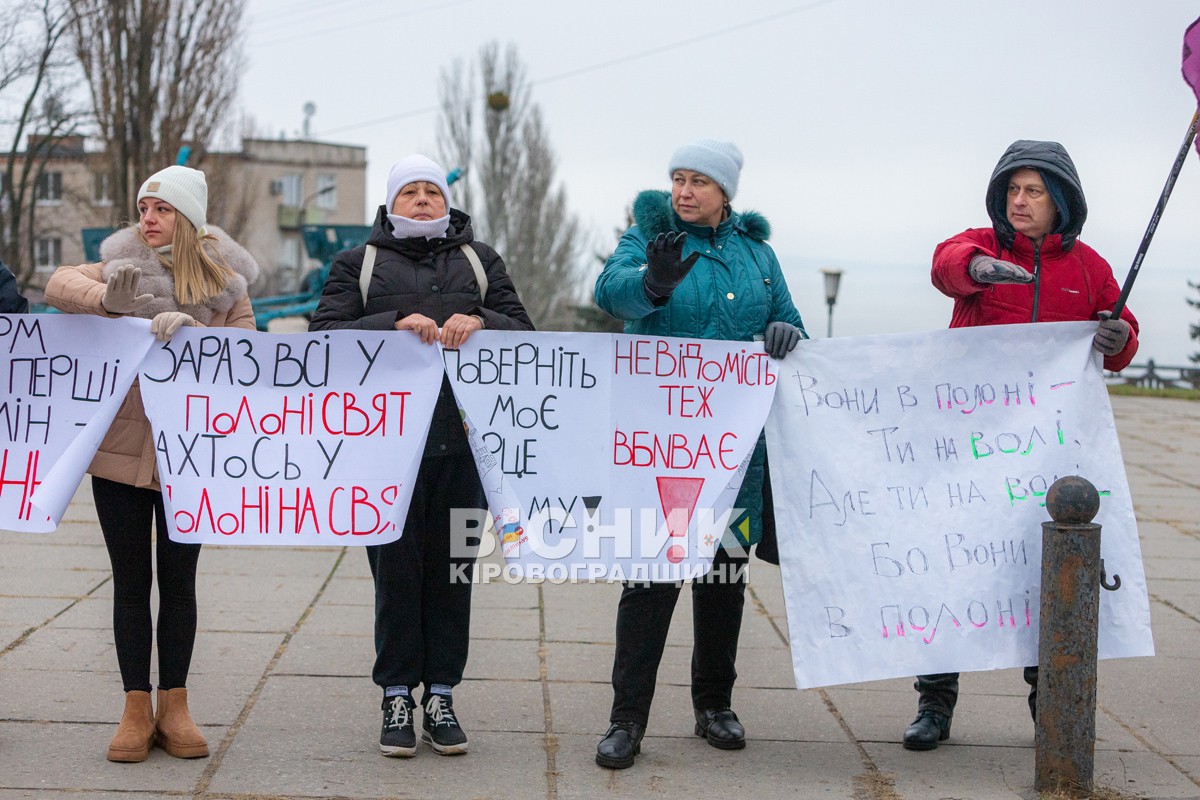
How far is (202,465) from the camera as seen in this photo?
4273 millimetres

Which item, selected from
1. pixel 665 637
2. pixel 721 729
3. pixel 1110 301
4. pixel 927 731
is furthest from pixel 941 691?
pixel 1110 301

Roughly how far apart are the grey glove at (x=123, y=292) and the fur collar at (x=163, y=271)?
0.30 ft

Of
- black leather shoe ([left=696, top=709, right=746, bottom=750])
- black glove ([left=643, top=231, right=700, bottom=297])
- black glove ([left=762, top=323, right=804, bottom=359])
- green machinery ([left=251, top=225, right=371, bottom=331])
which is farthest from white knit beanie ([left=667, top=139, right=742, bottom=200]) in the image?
green machinery ([left=251, top=225, right=371, bottom=331])

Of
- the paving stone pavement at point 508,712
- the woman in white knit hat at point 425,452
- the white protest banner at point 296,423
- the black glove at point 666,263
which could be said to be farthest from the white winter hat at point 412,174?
the paving stone pavement at point 508,712

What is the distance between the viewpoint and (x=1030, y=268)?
14.4 ft

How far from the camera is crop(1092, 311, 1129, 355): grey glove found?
14.0 ft

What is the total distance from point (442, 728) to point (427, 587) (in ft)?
1.46

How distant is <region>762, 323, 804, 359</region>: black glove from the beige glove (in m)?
1.84

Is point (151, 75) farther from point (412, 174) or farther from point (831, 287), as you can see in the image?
point (412, 174)

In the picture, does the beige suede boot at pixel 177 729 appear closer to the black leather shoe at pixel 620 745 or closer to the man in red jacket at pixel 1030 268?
the black leather shoe at pixel 620 745

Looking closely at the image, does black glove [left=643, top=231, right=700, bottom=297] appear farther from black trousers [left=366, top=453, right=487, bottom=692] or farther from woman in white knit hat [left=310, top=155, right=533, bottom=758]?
black trousers [left=366, top=453, right=487, bottom=692]

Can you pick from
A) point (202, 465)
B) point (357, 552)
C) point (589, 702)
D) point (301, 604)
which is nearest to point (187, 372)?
point (202, 465)

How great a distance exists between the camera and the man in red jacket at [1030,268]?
4.27m

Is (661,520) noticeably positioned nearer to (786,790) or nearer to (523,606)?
(786,790)
